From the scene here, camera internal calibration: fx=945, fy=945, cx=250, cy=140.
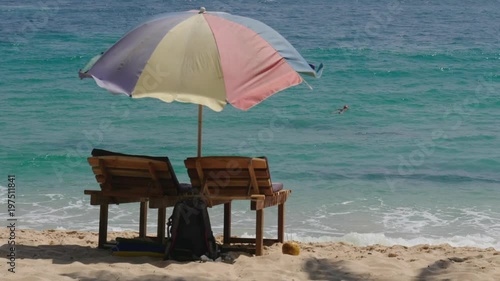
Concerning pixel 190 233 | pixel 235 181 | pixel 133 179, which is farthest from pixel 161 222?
pixel 235 181

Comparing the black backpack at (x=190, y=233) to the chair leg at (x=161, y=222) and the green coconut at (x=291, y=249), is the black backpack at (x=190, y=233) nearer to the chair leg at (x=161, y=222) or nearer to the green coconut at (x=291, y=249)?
the chair leg at (x=161, y=222)

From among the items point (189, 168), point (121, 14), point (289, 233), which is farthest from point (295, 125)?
point (121, 14)

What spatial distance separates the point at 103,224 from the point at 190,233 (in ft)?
3.51

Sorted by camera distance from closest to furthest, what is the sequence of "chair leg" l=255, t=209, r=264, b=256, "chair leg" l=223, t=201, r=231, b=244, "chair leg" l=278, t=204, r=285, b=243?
"chair leg" l=255, t=209, r=264, b=256 < "chair leg" l=278, t=204, r=285, b=243 < "chair leg" l=223, t=201, r=231, b=244

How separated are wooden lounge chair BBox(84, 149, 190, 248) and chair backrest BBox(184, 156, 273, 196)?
21cm

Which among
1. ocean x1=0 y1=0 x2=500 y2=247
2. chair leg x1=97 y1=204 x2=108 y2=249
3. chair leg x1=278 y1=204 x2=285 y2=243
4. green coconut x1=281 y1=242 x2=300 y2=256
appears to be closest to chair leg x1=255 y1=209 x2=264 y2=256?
green coconut x1=281 y1=242 x2=300 y2=256

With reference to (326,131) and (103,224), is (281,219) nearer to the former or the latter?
(103,224)

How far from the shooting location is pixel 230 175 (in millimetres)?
8164

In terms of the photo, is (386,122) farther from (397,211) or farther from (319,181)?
(397,211)

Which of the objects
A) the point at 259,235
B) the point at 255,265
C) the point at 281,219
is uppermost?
the point at 281,219

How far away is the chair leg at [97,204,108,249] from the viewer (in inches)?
339

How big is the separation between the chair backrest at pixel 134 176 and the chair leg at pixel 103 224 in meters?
0.22

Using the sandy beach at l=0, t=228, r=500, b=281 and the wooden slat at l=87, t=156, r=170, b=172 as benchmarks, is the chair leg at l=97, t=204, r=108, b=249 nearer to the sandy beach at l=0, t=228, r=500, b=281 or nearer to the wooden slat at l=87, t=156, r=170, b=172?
the sandy beach at l=0, t=228, r=500, b=281

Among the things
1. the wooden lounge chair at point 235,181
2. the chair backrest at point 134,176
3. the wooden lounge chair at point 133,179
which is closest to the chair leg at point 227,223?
the wooden lounge chair at point 235,181
